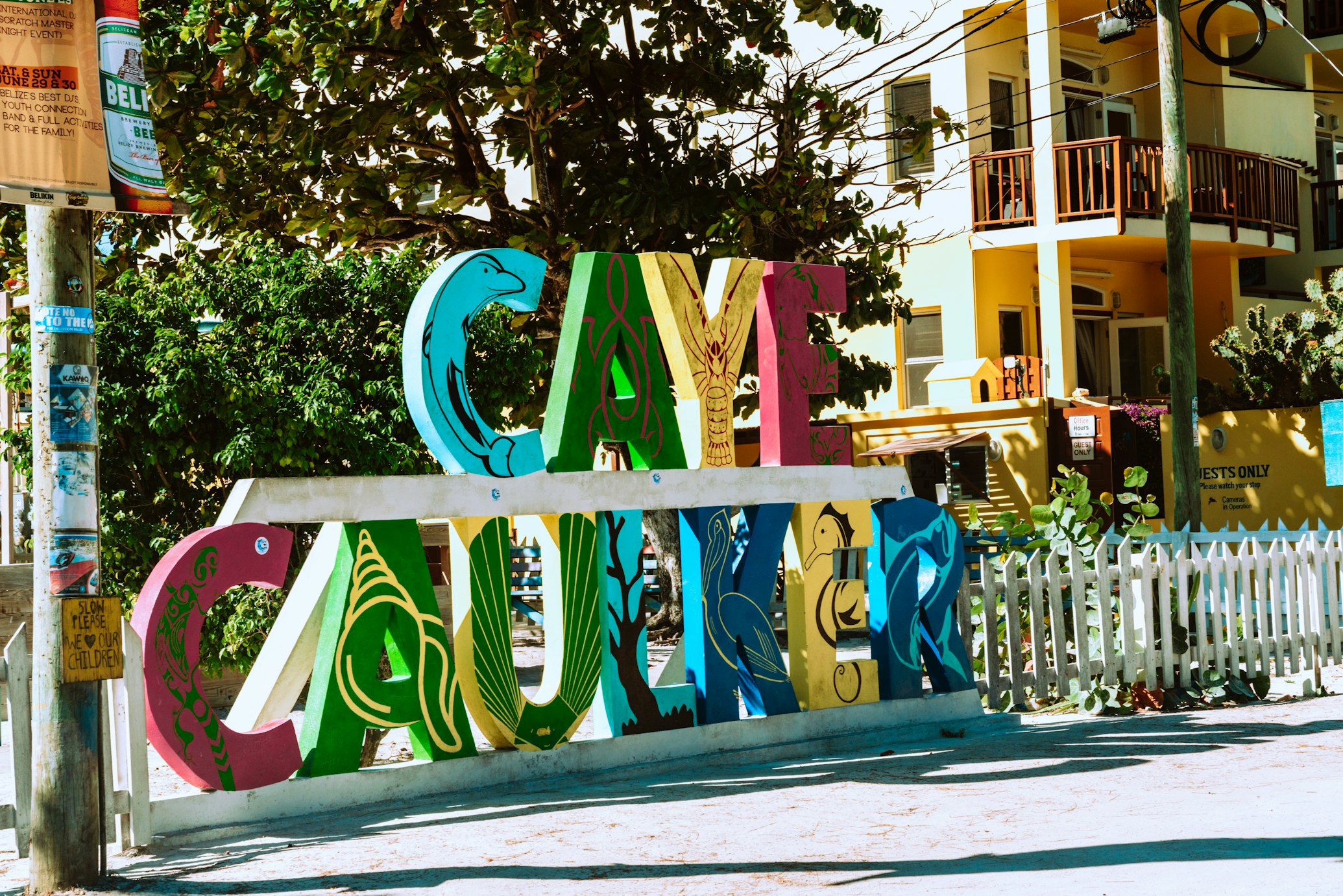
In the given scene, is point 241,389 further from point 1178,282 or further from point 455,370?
point 1178,282

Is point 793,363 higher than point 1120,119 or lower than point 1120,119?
lower

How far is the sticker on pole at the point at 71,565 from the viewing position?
19.2 ft

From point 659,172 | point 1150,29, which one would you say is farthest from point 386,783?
point 1150,29

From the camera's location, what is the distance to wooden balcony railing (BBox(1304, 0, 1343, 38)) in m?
25.7

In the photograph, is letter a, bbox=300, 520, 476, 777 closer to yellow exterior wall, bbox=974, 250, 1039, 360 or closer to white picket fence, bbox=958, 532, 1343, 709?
white picket fence, bbox=958, 532, 1343, 709

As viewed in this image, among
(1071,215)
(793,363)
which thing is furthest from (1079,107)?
(793,363)

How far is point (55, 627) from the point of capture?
19.0 feet

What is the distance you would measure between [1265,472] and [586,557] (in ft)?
50.6

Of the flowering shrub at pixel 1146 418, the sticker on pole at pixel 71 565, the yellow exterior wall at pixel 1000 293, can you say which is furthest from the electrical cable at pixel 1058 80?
the sticker on pole at pixel 71 565

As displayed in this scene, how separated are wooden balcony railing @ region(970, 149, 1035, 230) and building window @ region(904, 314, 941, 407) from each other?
1.83 metres

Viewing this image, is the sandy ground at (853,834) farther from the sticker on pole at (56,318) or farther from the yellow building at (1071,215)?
the yellow building at (1071,215)

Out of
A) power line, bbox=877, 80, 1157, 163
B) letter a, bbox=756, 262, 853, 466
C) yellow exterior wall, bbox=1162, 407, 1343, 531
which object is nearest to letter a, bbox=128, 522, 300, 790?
letter a, bbox=756, 262, 853, 466

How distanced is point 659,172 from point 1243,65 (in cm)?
1562

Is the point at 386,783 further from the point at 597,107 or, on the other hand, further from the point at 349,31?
the point at 597,107
